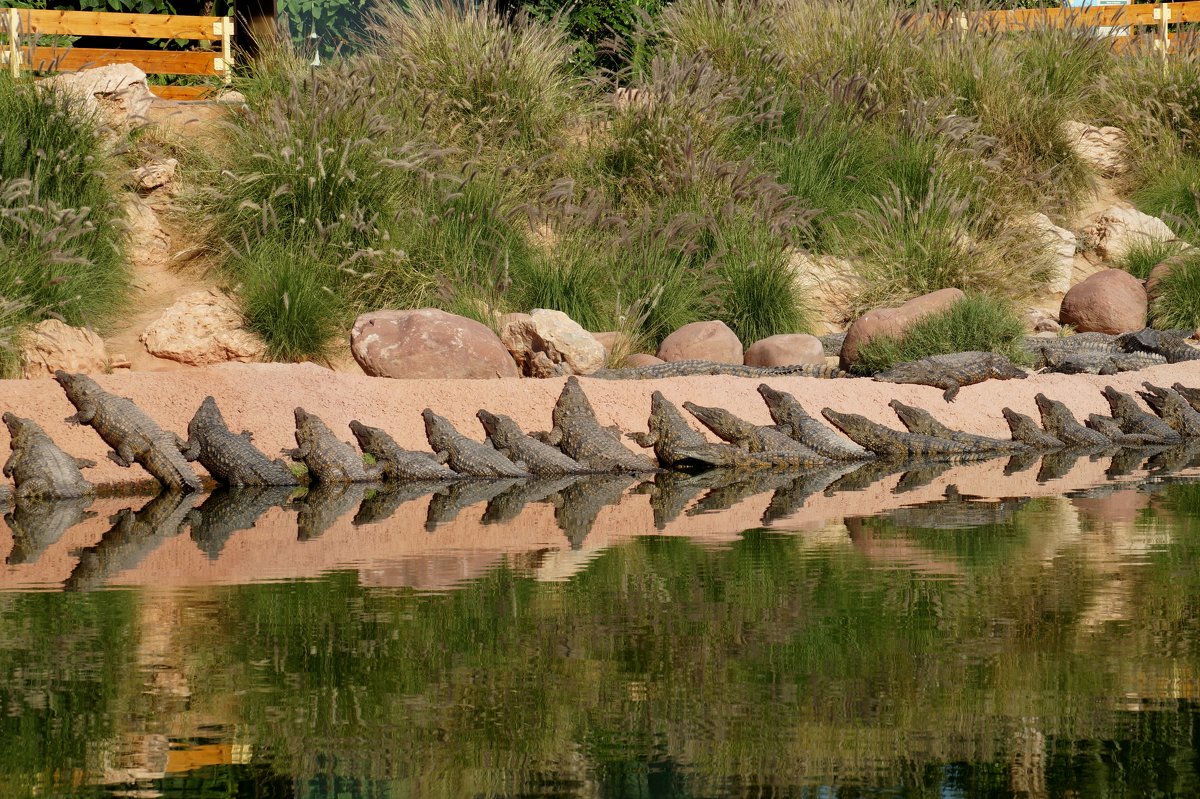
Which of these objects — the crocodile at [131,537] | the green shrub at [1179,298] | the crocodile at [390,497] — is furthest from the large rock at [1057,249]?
the crocodile at [131,537]

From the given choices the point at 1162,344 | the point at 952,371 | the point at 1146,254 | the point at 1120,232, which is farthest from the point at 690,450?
the point at 1120,232

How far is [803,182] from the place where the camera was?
1667 centimetres

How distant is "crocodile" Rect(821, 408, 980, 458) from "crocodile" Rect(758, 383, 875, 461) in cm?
8

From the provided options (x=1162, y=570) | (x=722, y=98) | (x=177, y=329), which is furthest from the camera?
(x=722, y=98)

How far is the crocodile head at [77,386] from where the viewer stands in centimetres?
963

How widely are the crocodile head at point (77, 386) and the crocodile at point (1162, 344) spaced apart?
9.62 meters

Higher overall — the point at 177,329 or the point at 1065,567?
the point at 177,329

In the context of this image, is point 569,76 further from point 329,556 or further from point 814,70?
point 329,556

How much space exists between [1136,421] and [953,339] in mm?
2252

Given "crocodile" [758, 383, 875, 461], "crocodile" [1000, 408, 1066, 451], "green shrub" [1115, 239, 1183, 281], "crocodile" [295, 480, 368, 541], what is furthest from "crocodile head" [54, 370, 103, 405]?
"green shrub" [1115, 239, 1183, 281]

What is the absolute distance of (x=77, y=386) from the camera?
9695 millimetres

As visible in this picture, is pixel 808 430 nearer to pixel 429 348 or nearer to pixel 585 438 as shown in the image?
pixel 585 438

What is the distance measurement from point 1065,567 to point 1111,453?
209 inches

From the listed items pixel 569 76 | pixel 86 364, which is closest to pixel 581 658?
pixel 86 364
